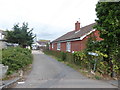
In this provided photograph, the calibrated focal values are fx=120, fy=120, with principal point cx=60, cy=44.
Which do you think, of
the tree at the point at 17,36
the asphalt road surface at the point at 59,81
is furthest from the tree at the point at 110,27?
the tree at the point at 17,36

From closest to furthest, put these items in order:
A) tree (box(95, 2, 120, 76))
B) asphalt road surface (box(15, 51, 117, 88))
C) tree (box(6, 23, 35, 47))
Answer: asphalt road surface (box(15, 51, 117, 88))
tree (box(95, 2, 120, 76))
tree (box(6, 23, 35, 47))

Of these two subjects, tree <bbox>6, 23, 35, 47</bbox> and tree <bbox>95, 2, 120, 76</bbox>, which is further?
tree <bbox>6, 23, 35, 47</bbox>

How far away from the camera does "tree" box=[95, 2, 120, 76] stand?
263 inches

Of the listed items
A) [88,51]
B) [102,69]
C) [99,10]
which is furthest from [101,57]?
[99,10]

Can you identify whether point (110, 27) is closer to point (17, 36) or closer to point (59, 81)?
point (59, 81)

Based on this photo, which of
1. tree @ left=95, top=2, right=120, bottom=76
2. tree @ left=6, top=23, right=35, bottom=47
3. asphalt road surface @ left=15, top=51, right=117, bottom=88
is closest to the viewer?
asphalt road surface @ left=15, top=51, right=117, bottom=88

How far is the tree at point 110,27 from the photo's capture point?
6.68 metres

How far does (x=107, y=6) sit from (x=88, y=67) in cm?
427

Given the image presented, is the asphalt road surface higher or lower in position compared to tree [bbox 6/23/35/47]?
lower

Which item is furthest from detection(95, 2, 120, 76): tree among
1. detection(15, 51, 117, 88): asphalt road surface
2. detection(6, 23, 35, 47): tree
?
detection(6, 23, 35, 47): tree

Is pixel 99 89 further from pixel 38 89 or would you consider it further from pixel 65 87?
pixel 38 89

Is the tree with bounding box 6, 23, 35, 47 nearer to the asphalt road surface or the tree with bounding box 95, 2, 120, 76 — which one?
the asphalt road surface

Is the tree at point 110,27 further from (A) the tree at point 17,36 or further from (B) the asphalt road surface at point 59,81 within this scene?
(A) the tree at point 17,36

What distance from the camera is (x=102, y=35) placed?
748cm
